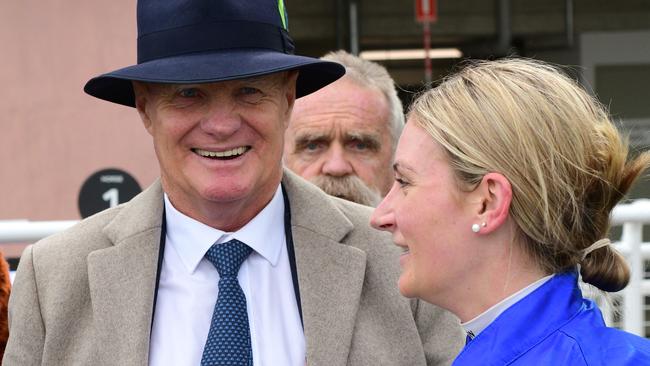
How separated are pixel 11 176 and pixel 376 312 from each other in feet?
15.4

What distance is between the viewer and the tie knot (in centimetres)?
239

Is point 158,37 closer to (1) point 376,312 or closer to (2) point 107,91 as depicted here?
(2) point 107,91

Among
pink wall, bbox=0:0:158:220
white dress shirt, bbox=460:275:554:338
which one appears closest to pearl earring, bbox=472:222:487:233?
white dress shirt, bbox=460:275:554:338

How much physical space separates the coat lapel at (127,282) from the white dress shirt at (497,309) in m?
0.71

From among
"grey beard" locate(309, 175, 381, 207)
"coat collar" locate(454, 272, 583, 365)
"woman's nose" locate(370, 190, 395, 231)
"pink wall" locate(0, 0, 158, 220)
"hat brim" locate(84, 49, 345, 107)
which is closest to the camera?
"coat collar" locate(454, 272, 583, 365)

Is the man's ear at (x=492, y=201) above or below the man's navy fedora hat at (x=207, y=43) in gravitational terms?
Result: below

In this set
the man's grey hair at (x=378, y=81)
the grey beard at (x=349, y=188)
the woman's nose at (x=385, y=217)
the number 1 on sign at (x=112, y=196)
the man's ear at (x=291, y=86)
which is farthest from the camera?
the number 1 on sign at (x=112, y=196)

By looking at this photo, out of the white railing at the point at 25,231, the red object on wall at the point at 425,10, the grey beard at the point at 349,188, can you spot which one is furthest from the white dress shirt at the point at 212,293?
the red object on wall at the point at 425,10

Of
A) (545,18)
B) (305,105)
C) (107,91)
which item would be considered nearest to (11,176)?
(305,105)

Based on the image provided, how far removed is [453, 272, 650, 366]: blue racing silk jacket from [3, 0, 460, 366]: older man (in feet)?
1.43

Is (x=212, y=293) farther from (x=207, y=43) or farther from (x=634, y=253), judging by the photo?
(x=634, y=253)

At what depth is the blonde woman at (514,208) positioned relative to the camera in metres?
1.89

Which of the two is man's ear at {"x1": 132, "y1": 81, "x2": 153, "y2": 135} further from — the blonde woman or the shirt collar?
the blonde woman

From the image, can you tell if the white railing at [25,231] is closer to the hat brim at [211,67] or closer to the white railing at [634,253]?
the hat brim at [211,67]
